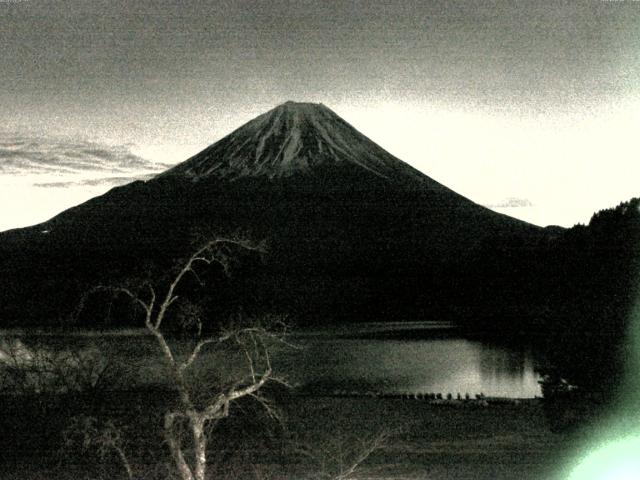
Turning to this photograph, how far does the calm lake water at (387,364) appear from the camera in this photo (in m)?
26.7

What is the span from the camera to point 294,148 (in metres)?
141

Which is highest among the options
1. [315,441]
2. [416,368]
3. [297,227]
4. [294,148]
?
[294,148]

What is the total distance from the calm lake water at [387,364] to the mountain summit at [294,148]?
89.7m

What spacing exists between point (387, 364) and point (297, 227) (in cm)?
9991

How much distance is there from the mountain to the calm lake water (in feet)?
145

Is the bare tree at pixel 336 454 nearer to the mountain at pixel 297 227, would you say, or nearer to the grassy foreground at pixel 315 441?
the grassy foreground at pixel 315 441

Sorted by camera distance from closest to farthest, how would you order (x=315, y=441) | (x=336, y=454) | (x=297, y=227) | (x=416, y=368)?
1. (x=336, y=454)
2. (x=315, y=441)
3. (x=416, y=368)
4. (x=297, y=227)

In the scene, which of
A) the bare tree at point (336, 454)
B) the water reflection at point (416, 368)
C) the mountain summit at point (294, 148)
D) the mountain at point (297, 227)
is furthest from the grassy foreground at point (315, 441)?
the mountain summit at point (294, 148)

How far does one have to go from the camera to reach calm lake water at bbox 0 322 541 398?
26.7m

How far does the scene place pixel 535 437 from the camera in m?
15.5

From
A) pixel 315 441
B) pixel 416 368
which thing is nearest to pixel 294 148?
pixel 416 368

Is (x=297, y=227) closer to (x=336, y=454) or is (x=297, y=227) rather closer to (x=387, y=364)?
(x=387, y=364)

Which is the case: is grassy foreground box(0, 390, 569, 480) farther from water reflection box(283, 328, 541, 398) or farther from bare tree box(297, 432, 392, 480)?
water reflection box(283, 328, 541, 398)

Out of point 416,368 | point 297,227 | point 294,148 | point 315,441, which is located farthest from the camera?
point 294,148
